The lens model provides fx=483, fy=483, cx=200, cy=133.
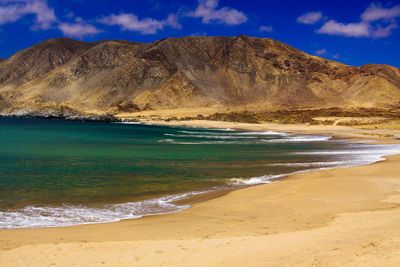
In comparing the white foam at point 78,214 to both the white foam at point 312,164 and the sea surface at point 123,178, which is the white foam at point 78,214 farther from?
the white foam at point 312,164

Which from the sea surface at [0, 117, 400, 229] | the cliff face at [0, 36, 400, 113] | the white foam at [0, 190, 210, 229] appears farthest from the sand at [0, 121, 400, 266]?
the cliff face at [0, 36, 400, 113]

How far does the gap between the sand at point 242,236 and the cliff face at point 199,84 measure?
5801 inches

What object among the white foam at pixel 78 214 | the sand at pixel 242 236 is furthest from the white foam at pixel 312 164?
the white foam at pixel 78 214

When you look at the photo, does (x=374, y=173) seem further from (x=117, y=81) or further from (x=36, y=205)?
(x=117, y=81)

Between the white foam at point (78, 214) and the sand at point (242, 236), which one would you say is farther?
the white foam at point (78, 214)

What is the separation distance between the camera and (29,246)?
10398mm

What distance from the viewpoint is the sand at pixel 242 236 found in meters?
9.10

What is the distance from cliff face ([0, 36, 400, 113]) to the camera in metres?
170

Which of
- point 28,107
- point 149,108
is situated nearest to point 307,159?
point 149,108

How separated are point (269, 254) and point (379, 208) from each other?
6441 mm

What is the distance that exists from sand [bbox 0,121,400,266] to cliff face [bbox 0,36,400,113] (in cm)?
14736

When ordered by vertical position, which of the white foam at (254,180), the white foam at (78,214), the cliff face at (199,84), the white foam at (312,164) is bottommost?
the white foam at (78,214)

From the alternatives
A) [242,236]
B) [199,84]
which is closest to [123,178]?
[242,236]

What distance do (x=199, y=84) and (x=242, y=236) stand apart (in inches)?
6668
